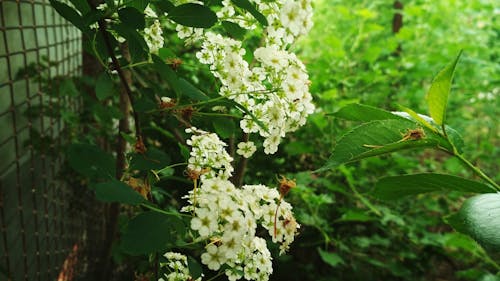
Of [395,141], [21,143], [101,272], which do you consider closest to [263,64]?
[395,141]

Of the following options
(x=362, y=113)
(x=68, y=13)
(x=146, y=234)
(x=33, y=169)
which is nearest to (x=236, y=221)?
(x=146, y=234)

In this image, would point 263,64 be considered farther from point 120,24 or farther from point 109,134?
point 109,134

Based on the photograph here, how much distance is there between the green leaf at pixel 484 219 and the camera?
0.42m

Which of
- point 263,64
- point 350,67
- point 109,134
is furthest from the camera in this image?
point 350,67

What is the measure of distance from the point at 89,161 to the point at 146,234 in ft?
0.43

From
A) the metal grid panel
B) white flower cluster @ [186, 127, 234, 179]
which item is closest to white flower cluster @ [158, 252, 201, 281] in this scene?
white flower cluster @ [186, 127, 234, 179]

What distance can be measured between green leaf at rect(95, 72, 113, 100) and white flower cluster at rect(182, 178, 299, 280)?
22 centimetres

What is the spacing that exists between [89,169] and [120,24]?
0.19 meters

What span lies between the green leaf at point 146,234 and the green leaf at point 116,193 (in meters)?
0.03

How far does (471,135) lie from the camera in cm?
360

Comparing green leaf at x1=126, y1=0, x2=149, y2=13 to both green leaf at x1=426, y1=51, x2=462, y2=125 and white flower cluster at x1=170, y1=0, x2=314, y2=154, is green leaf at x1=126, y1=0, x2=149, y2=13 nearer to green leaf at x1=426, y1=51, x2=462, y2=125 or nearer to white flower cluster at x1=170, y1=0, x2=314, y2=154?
white flower cluster at x1=170, y1=0, x2=314, y2=154

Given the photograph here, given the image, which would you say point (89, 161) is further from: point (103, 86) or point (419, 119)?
point (419, 119)

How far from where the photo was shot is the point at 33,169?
145 centimetres

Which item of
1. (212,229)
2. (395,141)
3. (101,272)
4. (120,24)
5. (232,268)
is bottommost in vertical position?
(101,272)
